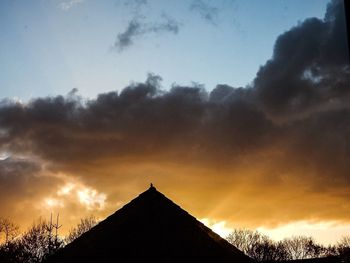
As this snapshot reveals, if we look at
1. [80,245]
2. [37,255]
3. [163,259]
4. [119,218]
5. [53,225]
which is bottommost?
[163,259]

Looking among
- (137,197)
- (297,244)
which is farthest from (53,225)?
(297,244)

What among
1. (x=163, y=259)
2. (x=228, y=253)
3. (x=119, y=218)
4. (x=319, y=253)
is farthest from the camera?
(x=319, y=253)

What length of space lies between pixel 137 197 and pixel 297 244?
8075 cm

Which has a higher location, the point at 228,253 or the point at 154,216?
the point at 154,216

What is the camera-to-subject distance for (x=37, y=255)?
191 feet

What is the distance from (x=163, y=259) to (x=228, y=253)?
278cm

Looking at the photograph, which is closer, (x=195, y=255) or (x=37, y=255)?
(x=195, y=255)

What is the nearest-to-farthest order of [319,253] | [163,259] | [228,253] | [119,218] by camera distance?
[163,259], [228,253], [119,218], [319,253]

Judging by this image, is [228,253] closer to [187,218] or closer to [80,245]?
[187,218]

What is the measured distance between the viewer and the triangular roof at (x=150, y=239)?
14.6m

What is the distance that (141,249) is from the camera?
14.6 meters

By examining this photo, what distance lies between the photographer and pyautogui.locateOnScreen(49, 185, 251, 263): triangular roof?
14.6 metres

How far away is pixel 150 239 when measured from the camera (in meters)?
14.9

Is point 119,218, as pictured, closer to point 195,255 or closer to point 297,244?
point 195,255
